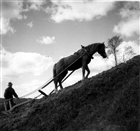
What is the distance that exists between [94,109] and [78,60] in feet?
12.8

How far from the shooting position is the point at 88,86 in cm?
953

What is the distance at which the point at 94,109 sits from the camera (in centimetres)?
756

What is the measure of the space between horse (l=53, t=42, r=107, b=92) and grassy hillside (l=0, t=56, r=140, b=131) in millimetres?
1169

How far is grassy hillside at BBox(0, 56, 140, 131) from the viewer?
6.39m

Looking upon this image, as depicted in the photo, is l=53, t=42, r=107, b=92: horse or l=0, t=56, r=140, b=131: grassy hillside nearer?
l=0, t=56, r=140, b=131: grassy hillside

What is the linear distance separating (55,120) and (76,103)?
131cm

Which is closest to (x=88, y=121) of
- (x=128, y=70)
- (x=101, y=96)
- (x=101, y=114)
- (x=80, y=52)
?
(x=101, y=114)

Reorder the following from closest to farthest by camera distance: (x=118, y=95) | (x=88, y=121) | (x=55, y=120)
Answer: (x=88, y=121) < (x=118, y=95) < (x=55, y=120)

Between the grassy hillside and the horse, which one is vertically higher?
the horse

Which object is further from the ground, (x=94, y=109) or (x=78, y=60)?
(x=78, y=60)

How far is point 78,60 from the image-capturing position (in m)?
10.7

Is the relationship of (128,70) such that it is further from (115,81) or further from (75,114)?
(75,114)

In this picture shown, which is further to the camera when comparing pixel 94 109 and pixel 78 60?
pixel 78 60

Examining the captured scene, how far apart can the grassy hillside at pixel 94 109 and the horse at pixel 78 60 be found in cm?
117
